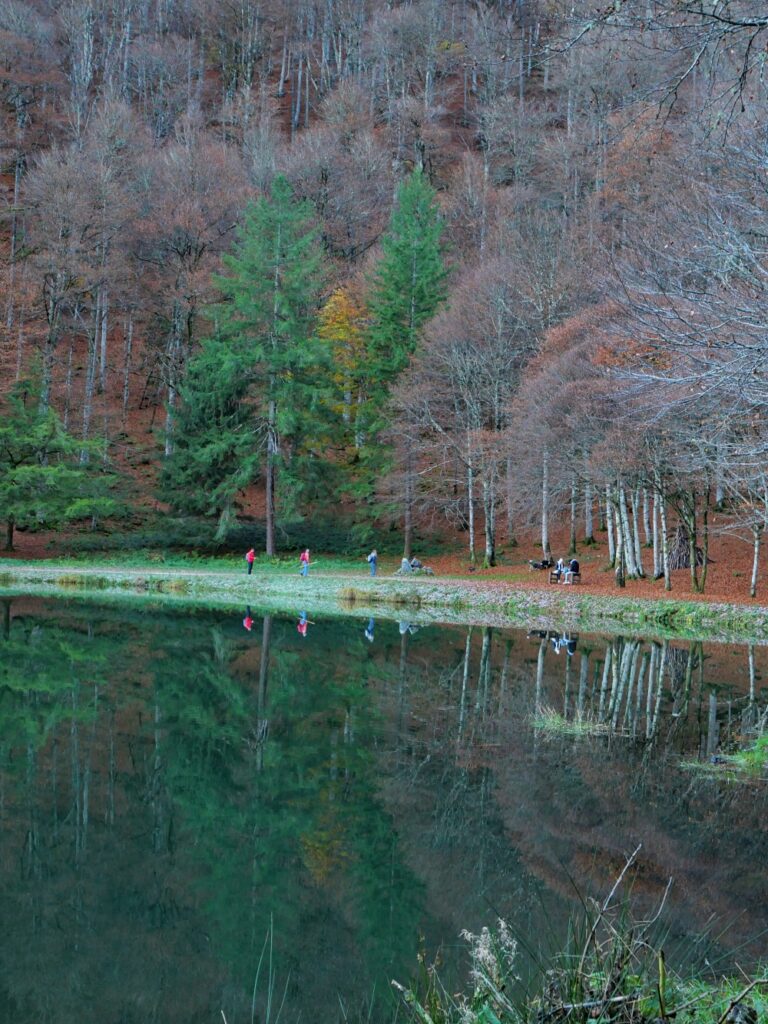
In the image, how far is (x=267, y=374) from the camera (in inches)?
1468

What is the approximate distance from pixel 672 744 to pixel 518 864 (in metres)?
4.51

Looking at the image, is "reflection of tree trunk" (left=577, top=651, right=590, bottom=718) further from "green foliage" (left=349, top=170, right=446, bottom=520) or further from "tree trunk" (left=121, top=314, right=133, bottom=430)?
"tree trunk" (left=121, top=314, right=133, bottom=430)

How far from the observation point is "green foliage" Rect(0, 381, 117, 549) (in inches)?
1347

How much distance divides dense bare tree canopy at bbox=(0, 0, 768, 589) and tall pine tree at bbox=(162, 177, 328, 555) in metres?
0.59

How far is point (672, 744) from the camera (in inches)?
437

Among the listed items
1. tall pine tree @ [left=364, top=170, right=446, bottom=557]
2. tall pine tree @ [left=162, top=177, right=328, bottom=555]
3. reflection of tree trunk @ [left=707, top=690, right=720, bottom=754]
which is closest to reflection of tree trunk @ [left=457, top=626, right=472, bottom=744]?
reflection of tree trunk @ [left=707, top=690, right=720, bottom=754]

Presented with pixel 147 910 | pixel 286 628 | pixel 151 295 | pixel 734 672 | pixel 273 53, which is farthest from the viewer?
pixel 273 53

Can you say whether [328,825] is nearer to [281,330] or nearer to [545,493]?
[545,493]

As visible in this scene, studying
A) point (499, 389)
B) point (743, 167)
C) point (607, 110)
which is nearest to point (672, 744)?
point (743, 167)

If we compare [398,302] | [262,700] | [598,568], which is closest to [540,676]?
[262,700]

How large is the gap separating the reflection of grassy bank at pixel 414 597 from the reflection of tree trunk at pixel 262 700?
5.51 m

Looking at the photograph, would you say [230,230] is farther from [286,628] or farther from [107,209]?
[286,628]

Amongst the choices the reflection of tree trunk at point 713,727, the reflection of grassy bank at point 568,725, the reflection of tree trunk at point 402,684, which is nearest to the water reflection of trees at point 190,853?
the reflection of tree trunk at point 402,684

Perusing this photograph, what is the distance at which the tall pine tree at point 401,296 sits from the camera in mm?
38406
